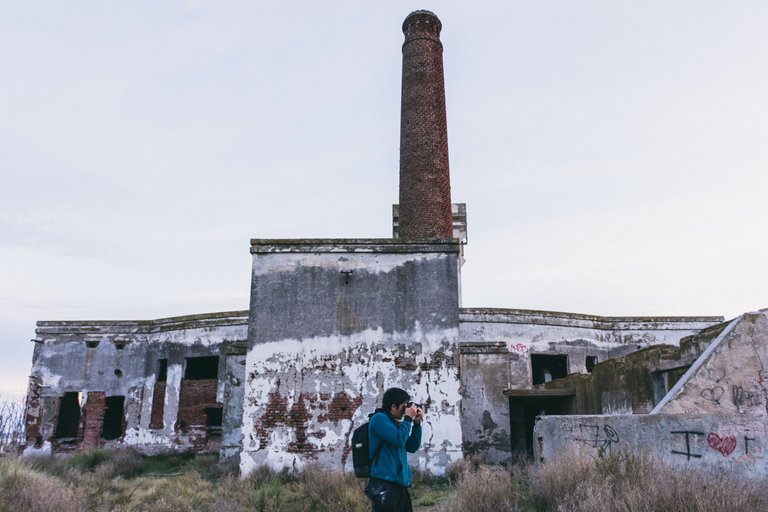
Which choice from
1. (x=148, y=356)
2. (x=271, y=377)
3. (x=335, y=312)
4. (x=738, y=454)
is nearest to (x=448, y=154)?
(x=335, y=312)

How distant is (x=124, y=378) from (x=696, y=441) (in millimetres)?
20532

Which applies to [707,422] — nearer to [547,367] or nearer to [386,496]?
[386,496]

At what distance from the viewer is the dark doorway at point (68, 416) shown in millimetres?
22611

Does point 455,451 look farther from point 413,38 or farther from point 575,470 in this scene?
point 413,38

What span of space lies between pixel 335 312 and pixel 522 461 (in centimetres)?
577

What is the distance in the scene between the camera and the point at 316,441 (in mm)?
11906

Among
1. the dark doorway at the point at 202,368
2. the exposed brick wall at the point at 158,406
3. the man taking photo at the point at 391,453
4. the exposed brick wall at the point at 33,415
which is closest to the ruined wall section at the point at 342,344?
the man taking photo at the point at 391,453

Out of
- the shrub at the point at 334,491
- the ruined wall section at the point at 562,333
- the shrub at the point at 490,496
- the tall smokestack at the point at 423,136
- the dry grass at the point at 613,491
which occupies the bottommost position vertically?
the shrub at the point at 334,491

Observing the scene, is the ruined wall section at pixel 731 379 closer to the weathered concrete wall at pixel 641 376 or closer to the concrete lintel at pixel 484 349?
the weathered concrete wall at pixel 641 376

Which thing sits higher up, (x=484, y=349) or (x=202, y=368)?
(x=484, y=349)

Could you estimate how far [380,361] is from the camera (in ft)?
40.4

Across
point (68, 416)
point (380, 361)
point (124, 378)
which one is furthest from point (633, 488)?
point (68, 416)

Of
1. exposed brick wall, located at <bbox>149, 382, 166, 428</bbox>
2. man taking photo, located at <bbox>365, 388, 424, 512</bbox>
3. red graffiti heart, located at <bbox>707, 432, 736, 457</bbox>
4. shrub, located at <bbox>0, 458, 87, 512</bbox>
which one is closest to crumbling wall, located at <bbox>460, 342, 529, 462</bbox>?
red graffiti heart, located at <bbox>707, 432, 736, 457</bbox>

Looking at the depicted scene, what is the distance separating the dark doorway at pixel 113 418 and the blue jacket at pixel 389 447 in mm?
19953
